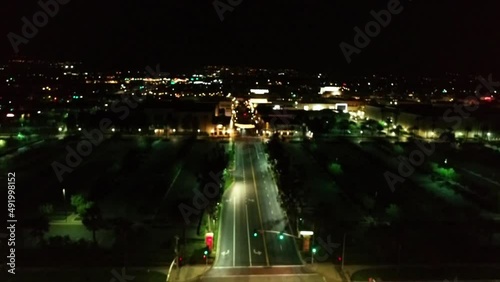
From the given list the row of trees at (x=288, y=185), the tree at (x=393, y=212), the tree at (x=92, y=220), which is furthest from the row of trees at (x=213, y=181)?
the tree at (x=393, y=212)

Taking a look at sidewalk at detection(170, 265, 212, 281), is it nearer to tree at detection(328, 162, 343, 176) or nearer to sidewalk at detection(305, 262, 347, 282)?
sidewalk at detection(305, 262, 347, 282)

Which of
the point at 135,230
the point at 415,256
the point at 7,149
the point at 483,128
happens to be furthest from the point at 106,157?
the point at 483,128

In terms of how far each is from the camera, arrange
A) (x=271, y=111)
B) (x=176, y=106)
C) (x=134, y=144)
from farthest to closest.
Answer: (x=271, y=111) → (x=176, y=106) → (x=134, y=144)

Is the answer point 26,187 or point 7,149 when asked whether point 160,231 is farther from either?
point 7,149

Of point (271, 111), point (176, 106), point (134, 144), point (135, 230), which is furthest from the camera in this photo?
point (271, 111)

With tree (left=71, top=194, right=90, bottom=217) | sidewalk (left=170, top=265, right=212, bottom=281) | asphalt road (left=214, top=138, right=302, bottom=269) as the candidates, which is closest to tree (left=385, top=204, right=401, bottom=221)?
asphalt road (left=214, top=138, right=302, bottom=269)

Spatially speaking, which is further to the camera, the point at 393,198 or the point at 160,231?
the point at 393,198

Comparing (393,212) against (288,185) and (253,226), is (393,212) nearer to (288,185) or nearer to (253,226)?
(288,185)
